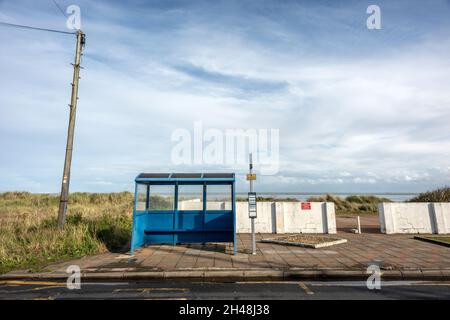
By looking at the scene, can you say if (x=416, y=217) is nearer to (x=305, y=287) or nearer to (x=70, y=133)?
(x=305, y=287)

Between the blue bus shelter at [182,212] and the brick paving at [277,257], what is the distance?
0.43 metres

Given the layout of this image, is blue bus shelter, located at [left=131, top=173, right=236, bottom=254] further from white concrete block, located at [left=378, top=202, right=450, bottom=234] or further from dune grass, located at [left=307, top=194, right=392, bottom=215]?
dune grass, located at [left=307, top=194, right=392, bottom=215]

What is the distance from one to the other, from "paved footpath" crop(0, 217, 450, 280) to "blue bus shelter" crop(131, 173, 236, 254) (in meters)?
0.44

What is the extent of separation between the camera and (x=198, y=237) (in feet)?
31.8

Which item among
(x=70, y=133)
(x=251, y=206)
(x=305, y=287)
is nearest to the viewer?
(x=305, y=287)

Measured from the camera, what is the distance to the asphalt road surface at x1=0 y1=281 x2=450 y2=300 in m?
5.05

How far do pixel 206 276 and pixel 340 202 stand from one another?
23.5m

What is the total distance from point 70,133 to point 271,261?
8662mm

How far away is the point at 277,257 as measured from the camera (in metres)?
8.00

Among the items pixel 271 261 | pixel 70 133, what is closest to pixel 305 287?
pixel 271 261

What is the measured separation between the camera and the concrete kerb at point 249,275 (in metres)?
6.42

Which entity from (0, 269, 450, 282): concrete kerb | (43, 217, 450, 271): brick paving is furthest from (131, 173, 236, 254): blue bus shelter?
(0, 269, 450, 282): concrete kerb
